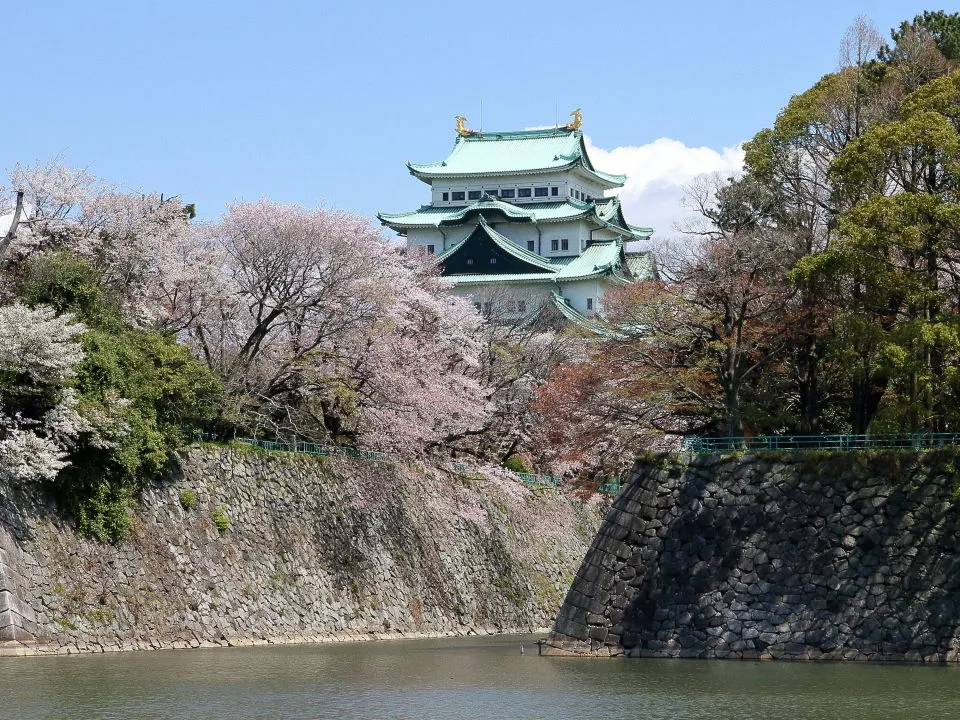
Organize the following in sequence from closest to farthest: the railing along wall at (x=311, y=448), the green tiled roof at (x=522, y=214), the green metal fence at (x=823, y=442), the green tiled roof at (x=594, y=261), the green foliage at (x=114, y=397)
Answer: the green metal fence at (x=823, y=442)
the green foliage at (x=114, y=397)
the railing along wall at (x=311, y=448)
the green tiled roof at (x=594, y=261)
the green tiled roof at (x=522, y=214)

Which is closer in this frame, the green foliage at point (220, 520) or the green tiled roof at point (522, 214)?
the green foliage at point (220, 520)

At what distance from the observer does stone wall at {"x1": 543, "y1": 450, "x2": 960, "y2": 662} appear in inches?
929

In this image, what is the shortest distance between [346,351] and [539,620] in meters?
10.0

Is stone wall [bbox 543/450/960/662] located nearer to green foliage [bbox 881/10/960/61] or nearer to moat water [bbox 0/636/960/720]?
moat water [bbox 0/636/960/720]

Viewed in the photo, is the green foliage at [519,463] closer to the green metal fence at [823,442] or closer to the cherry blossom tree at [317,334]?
the cherry blossom tree at [317,334]

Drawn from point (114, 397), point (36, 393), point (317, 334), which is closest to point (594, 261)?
point (317, 334)

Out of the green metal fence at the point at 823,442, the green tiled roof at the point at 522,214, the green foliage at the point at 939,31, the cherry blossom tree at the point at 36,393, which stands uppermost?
the green tiled roof at the point at 522,214

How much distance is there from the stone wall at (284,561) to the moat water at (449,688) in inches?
46.3

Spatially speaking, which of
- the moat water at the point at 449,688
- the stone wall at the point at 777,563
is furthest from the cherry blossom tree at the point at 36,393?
the stone wall at the point at 777,563

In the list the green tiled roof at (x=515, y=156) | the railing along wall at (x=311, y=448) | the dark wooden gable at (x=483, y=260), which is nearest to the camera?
the railing along wall at (x=311, y=448)

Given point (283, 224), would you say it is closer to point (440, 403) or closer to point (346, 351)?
point (346, 351)

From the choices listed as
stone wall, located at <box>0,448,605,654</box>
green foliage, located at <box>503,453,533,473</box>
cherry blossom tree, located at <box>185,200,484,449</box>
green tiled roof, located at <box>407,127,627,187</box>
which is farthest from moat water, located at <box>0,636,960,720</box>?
green tiled roof, located at <box>407,127,627,187</box>

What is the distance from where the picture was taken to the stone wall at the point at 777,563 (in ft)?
77.4

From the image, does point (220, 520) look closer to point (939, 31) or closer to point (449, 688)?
point (449, 688)
